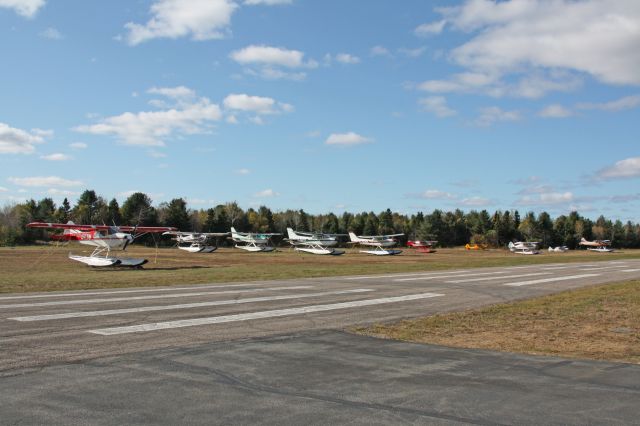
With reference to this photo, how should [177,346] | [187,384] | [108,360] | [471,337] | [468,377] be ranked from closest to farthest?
[187,384], [468,377], [108,360], [177,346], [471,337]

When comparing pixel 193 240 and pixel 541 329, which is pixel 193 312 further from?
pixel 193 240

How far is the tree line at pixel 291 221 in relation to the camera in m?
132

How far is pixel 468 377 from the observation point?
7023 millimetres

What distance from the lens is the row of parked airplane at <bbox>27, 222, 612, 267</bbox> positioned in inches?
1602

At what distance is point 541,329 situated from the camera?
467 inches

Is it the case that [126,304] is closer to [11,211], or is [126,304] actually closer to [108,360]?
[108,360]

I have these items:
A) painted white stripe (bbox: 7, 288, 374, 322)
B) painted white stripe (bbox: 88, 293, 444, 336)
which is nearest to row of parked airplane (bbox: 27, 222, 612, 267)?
painted white stripe (bbox: 7, 288, 374, 322)

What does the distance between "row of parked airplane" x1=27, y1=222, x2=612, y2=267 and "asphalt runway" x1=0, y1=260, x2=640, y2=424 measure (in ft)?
91.4

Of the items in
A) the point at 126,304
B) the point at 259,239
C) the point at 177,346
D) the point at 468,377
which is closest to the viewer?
the point at 468,377

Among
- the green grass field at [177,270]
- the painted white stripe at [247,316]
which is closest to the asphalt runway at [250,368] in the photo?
the painted white stripe at [247,316]

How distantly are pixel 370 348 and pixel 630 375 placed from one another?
12.1 ft

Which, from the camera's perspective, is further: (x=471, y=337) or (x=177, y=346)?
(x=471, y=337)

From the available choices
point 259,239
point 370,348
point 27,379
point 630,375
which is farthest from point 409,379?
point 259,239

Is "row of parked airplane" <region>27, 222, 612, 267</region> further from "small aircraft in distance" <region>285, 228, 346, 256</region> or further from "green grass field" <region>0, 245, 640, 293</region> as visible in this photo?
"green grass field" <region>0, 245, 640, 293</region>
